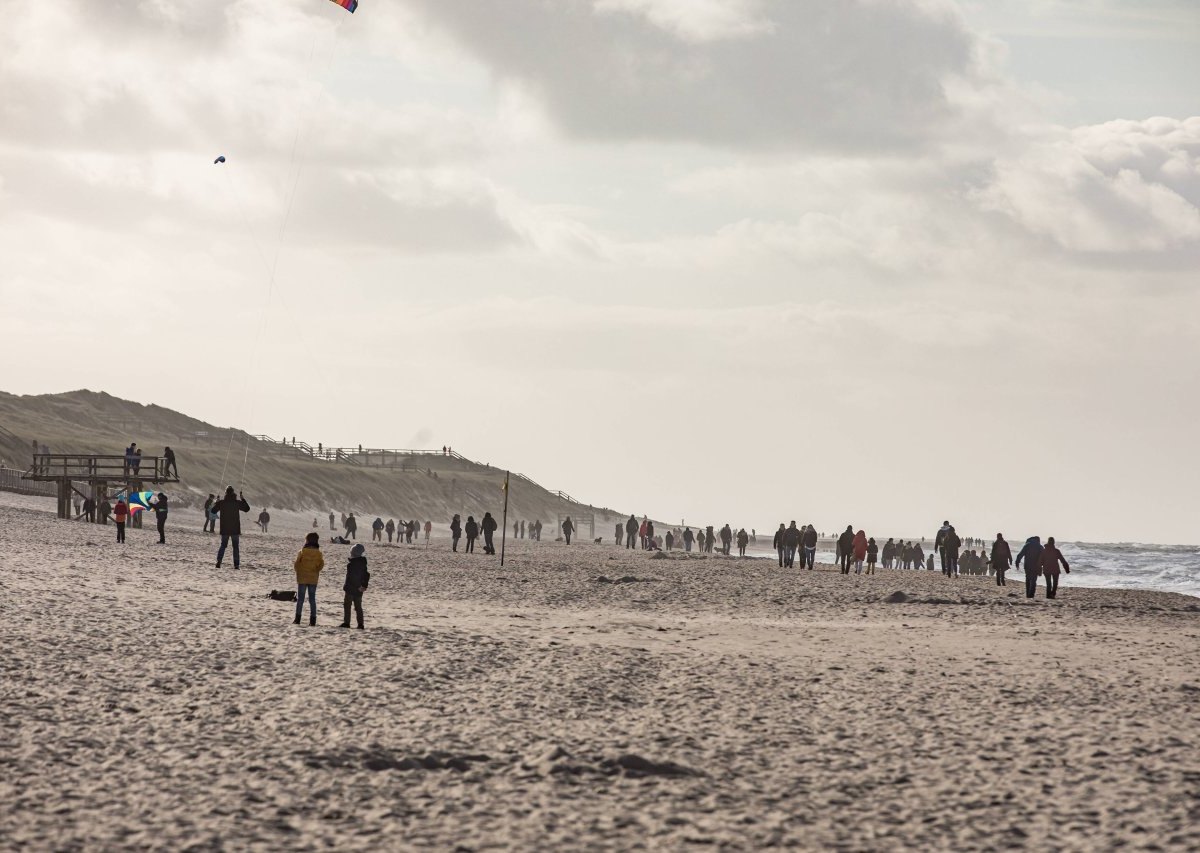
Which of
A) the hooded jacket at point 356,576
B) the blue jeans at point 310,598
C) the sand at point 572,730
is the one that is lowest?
the sand at point 572,730

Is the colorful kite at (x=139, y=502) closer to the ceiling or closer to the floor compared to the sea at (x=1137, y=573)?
closer to the ceiling

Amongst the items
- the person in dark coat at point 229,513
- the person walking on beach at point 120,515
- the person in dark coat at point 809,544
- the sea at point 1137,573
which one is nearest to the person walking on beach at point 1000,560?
the person in dark coat at point 809,544

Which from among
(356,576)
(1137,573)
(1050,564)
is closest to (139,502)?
(356,576)

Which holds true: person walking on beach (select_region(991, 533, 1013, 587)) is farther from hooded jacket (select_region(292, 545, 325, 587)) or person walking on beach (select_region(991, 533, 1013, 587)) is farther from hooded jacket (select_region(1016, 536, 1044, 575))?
hooded jacket (select_region(292, 545, 325, 587))

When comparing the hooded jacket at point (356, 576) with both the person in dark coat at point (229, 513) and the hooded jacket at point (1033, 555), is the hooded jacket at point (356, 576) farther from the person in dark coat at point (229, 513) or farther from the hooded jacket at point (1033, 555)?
the hooded jacket at point (1033, 555)

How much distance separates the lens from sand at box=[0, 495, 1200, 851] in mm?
8320

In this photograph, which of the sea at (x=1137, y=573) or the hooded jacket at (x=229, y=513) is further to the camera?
the sea at (x=1137, y=573)

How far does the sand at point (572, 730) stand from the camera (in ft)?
27.3

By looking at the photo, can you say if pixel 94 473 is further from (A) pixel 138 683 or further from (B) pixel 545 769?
(B) pixel 545 769

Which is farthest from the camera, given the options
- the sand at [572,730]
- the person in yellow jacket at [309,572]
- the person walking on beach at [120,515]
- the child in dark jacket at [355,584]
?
the person walking on beach at [120,515]

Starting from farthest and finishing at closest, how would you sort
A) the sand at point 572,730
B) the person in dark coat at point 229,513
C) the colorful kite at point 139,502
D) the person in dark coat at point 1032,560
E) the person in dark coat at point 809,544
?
the colorful kite at point 139,502 < the person in dark coat at point 809,544 < the person in dark coat at point 1032,560 < the person in dark coat at point 229,513 < the sand at point 572,730

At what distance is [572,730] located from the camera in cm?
1130

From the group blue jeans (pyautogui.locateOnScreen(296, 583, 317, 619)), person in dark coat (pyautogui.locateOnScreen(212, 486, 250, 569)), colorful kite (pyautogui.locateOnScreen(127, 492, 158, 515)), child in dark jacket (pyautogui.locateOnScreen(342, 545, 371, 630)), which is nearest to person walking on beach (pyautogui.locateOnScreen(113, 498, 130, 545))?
person in dark coat (pyautogui.locateOnScreen(212, 486, 250, 569))

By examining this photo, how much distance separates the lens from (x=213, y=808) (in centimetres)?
856
